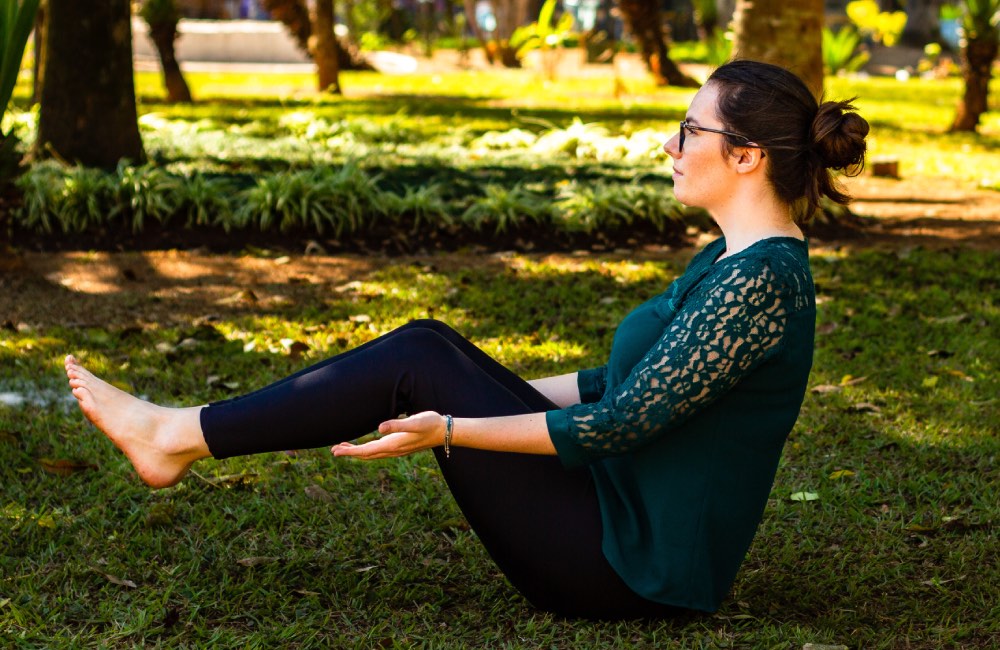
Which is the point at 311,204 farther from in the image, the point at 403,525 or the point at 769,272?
the point at 769,272

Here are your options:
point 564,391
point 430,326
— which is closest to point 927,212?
point 564,391

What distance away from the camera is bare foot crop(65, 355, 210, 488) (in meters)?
2.66

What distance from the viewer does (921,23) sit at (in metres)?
28.3

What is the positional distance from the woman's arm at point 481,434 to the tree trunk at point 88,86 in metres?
6.35

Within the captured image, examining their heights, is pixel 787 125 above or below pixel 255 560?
above

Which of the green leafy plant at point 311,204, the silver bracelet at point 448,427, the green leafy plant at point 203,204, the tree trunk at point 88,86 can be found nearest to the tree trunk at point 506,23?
the tree trunk at point 88,86

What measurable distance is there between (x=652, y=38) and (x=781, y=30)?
10.1 m

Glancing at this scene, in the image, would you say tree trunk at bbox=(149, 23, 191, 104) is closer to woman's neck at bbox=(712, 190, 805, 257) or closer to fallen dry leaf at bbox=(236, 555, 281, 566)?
fallen dry leaf at bbox=(236, 555, 281, 566)

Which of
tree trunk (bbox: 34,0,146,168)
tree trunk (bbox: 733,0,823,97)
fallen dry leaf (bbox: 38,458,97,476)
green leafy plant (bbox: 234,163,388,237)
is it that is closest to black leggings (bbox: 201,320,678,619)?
fallen dry leaf (bbox: 38,458,97,476)

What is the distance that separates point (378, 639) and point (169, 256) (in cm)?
476

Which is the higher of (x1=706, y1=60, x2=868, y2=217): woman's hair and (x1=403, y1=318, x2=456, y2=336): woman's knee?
(x1=706, y1=60, x2=868, y2=217): woman's hair

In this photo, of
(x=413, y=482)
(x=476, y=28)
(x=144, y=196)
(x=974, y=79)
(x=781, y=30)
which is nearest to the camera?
(x=413, y=482)

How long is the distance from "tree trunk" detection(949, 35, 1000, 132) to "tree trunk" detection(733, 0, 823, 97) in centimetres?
536

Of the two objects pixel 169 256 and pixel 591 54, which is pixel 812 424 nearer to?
pixel 169 256
